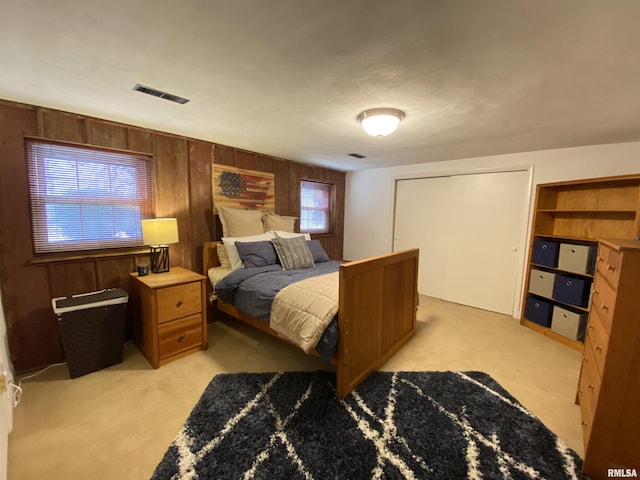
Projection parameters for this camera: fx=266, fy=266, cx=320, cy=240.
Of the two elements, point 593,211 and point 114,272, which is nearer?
point 114,272

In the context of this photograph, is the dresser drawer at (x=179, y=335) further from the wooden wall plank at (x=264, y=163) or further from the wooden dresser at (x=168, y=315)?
the wooden wall plank at (x=264, y=163)

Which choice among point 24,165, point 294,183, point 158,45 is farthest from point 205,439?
point 294,183

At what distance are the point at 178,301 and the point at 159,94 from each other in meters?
1.62

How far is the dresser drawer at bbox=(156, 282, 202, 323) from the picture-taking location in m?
2.23

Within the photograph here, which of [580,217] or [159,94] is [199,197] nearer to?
[159,94]

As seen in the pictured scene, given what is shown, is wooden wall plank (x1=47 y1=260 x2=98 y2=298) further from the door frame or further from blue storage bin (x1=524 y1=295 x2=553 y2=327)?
blue storage bin (x1=524 y1=295 x2=553 y2=327)

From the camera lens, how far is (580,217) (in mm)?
2975

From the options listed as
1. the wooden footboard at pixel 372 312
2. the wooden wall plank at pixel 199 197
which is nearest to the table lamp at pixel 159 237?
the wooden wall plank at pixel 199 197

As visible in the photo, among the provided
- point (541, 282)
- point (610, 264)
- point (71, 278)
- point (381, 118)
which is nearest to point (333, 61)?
point (381, 118)

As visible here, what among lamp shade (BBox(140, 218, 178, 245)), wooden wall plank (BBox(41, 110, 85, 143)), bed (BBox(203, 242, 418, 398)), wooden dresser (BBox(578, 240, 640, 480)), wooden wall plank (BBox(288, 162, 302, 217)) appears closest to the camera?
wooden dresser (BBox(578, 240, 640, 480))

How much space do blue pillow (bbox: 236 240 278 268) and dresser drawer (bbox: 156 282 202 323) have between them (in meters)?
0.53

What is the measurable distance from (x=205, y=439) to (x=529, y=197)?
4.00 m

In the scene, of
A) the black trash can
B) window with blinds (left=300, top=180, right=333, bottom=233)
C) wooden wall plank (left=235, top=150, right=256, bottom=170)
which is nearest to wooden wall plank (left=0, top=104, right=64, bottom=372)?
the black trash can

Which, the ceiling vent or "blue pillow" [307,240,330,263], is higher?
the ceiling vent
